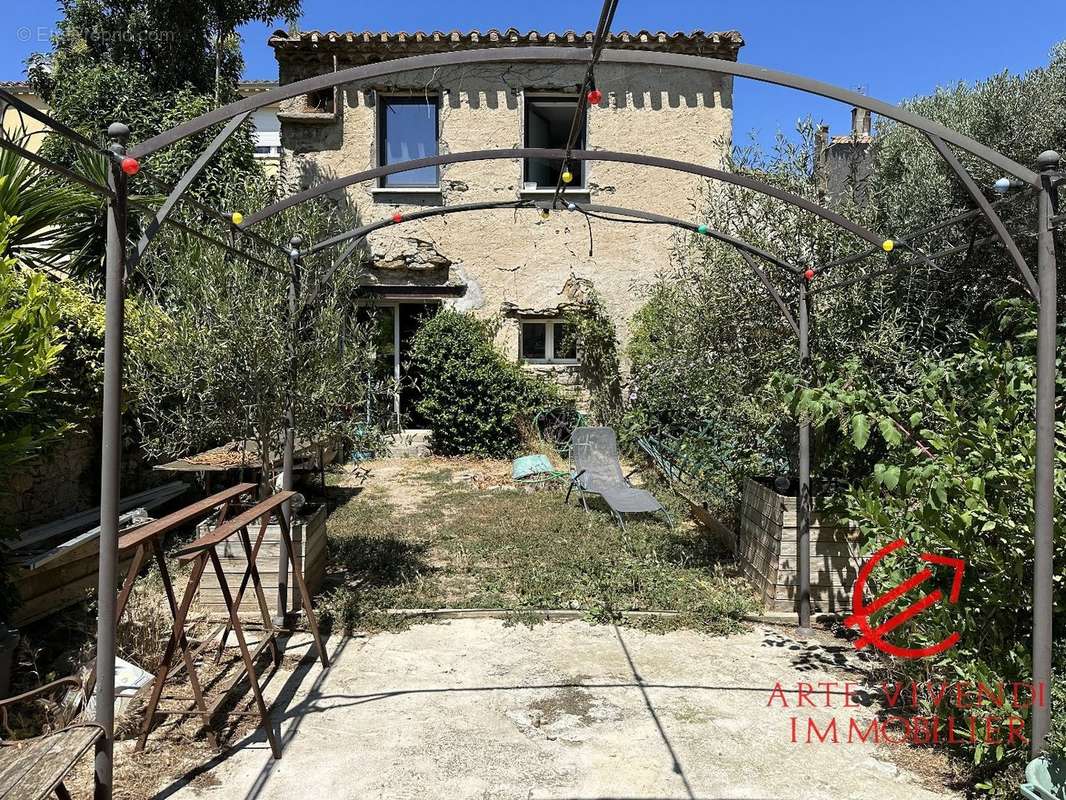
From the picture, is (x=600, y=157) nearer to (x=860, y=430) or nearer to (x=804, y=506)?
(x=860, y=430)

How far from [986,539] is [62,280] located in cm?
656

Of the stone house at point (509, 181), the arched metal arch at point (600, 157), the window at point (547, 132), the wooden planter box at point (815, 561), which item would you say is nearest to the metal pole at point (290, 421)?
the arched metal arch at point (600, 157)

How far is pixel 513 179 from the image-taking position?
35.8ft

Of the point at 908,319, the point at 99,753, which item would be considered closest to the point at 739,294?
the point at 908,319

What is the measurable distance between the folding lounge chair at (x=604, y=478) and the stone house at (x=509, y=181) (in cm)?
288

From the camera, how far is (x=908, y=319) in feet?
16.0

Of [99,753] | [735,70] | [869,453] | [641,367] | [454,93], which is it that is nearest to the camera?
[99,753]

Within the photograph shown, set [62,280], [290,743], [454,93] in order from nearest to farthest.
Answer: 1. [290,743]
2. [62,280]
3. [454,93]

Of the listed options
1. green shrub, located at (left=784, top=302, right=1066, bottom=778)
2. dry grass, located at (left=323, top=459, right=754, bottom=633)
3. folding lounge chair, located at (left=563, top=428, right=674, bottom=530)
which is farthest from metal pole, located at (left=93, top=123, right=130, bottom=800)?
folding lounge chair, located at (left=563, top=428, right=674, bottom=530)

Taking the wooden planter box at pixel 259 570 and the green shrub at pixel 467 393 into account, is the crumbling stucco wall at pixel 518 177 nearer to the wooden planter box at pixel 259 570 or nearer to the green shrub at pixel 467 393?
the green shrub at pixel 467 393

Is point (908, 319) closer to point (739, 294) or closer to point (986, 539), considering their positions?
point (739, 294)

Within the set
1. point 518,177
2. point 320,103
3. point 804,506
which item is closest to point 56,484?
point 804,506

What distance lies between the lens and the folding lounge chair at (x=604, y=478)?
679cm

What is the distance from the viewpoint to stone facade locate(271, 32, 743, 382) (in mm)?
10773
